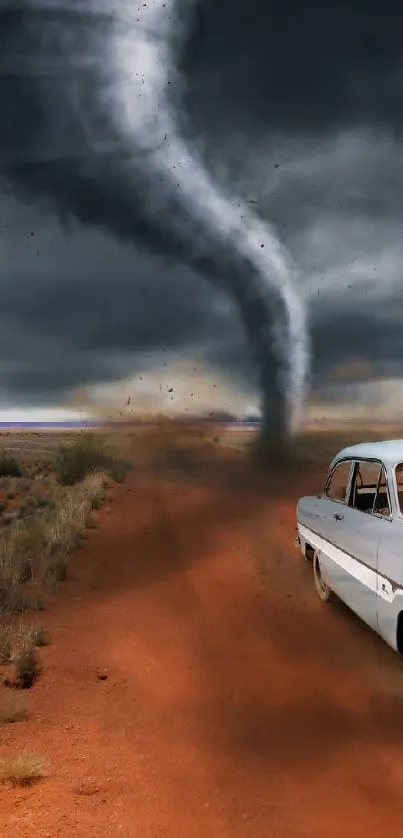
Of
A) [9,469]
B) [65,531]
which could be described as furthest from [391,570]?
[9,469]

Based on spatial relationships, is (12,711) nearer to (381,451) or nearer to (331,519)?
(331,519)

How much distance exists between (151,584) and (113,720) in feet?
16.1

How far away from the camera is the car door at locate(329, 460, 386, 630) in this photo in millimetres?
6156

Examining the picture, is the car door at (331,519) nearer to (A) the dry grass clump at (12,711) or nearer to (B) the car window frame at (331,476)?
(B) the car window frame at (331,476)

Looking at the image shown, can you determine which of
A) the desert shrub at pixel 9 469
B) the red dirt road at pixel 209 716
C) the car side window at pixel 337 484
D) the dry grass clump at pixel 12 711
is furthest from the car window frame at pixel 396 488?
the desert shrub at pixel 9 469

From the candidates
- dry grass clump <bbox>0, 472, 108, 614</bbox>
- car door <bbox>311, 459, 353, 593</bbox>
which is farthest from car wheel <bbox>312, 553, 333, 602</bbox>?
dry grass clump <bbox>0, 472, 108, 614</bbox>

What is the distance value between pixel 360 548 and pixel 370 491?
6.43 feet

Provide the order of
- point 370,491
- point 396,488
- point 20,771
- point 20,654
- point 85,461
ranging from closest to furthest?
1. point 20,771
2. point 396,488
3. point 20,654
4. point 370,491
5. point 85,461

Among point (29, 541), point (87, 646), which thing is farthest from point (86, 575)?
point (87, 646)

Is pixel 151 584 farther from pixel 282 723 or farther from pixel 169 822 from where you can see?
pixel 169 822

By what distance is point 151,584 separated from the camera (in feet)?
34.2

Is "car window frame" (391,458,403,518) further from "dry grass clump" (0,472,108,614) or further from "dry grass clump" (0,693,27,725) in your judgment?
"dry grass clump" (0,472,108,614)

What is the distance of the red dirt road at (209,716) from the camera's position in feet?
13.5

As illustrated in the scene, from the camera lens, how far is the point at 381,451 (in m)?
6.71
